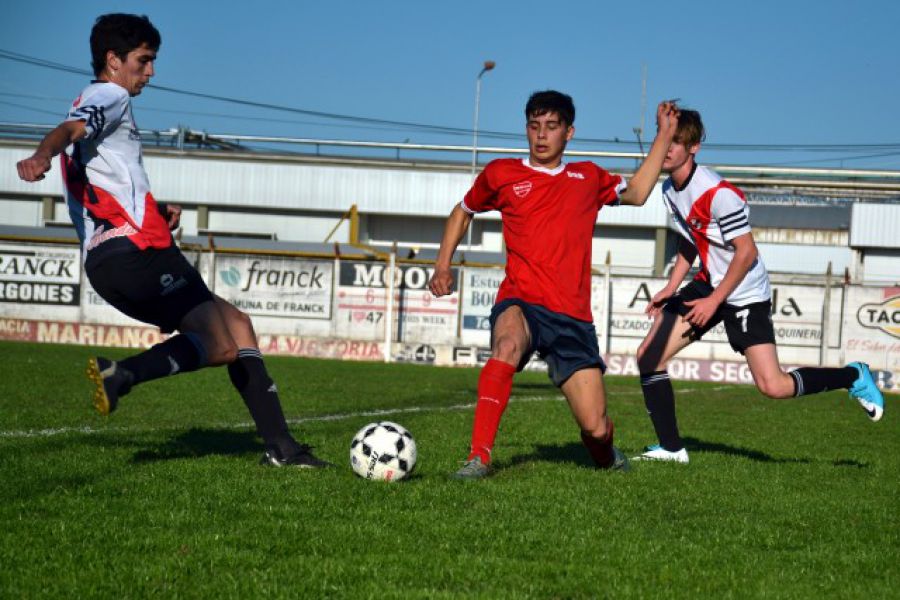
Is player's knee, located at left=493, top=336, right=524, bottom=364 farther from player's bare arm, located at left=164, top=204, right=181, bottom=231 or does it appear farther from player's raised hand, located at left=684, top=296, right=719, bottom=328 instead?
player's bare arm, located at left=164, top=204, right=181, bottom=231

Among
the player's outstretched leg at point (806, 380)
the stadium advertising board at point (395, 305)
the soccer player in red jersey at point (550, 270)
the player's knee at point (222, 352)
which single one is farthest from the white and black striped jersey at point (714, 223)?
the stadium advertising board at point (395, 305)

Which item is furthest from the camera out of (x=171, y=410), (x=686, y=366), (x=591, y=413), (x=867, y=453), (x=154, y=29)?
(x=686, y=366)

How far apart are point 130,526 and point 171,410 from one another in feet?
19.2

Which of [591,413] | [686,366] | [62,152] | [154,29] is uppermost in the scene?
[154,29]

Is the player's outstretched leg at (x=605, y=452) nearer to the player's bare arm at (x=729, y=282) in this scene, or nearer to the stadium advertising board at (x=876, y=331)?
the player's bare arm at (x=729, y=282)

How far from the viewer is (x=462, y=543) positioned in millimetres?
4211

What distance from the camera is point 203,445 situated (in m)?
7.15

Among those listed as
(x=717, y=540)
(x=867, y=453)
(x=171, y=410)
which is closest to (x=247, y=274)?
(x=171, y=410)

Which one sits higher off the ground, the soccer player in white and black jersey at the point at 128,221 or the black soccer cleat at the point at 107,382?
the soccer player in white and black jersey at the point at 128,221

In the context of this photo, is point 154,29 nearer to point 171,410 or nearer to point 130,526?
point 130,526

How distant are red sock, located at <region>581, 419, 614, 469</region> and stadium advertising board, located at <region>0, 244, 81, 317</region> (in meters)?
21.3

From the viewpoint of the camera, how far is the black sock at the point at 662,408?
762cm

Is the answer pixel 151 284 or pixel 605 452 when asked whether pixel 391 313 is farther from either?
pixel 151 284

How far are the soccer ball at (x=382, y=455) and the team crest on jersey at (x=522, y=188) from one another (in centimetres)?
150
